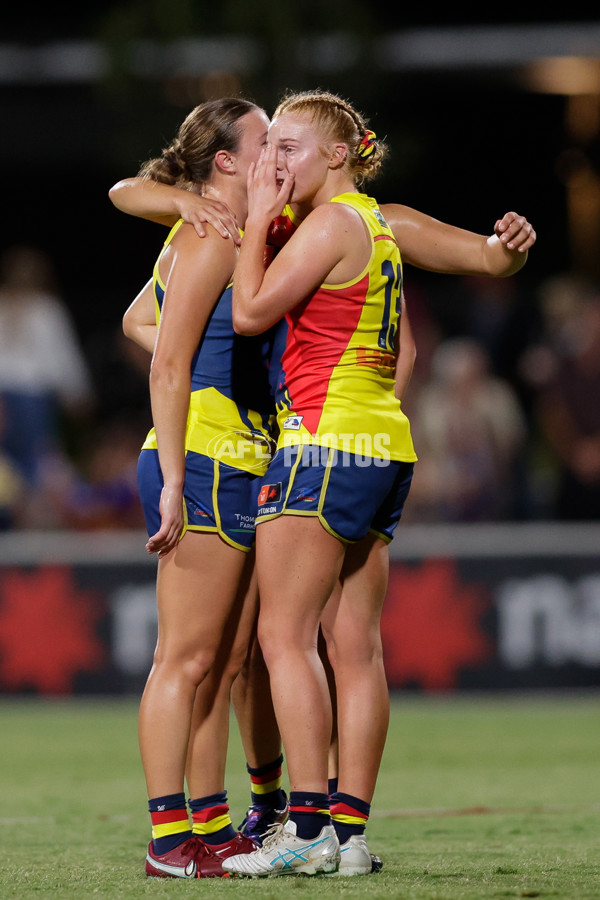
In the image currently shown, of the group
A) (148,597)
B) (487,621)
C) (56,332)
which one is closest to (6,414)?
(56,332)

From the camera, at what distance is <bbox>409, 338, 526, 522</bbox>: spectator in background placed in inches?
353

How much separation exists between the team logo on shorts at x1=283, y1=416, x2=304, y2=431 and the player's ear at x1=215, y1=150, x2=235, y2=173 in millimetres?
783

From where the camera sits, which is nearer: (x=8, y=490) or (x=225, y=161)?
(x=225, y=161)

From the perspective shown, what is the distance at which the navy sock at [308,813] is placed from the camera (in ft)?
11.0

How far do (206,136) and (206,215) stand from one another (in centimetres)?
27

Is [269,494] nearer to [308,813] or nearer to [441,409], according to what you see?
[308,813]

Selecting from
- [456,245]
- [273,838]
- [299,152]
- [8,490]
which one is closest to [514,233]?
[456,245]

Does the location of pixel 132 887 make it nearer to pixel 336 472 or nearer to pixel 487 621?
pixel 336 472

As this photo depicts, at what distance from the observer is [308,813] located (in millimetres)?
3340

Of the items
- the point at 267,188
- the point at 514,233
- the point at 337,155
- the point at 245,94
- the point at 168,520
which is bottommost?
the point at 168,520

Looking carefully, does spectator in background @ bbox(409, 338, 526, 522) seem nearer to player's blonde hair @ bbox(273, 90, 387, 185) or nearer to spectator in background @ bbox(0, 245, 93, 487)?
spectator in background @ bbox(0, 245, 93, 487)

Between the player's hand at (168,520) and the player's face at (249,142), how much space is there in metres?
0.97

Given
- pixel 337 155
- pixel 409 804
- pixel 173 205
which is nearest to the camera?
pixel 337 155

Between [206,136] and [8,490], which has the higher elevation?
[206,136]
